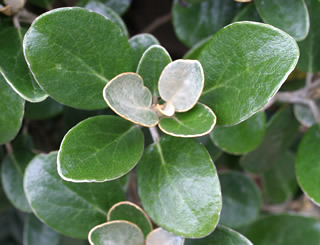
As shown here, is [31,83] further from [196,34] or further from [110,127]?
[196,34]

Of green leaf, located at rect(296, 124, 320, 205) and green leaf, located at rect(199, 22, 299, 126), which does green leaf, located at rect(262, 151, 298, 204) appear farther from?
green leaf, located at rect(199, 22, 299, 126)

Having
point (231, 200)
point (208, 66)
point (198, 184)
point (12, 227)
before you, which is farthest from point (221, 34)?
point (12, 227)

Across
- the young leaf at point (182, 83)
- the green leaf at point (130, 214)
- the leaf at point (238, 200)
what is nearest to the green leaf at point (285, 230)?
the leaf at point (238, 200)

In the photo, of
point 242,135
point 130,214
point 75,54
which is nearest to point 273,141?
point 242,135

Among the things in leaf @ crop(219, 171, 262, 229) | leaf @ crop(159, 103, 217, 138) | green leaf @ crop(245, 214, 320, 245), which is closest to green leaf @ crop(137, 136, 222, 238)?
leaf @ crop(159, 103, 217, 138)

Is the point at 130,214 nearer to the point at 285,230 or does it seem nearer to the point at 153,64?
the point at 153,64
